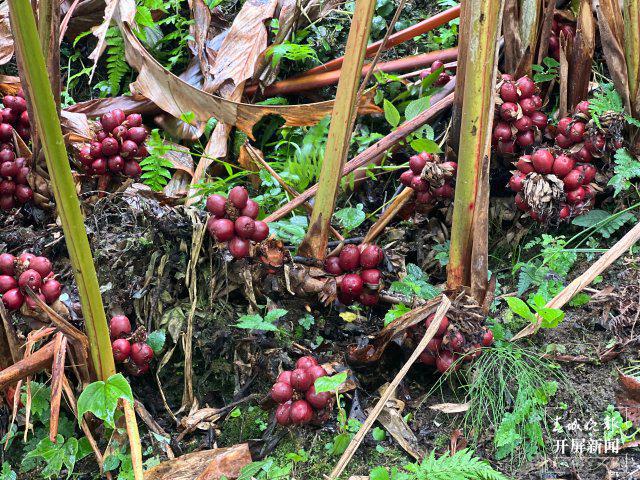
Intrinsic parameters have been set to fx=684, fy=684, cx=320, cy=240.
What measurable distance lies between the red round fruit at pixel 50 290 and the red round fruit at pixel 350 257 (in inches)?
32.2

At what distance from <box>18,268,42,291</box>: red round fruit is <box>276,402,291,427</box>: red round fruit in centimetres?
74

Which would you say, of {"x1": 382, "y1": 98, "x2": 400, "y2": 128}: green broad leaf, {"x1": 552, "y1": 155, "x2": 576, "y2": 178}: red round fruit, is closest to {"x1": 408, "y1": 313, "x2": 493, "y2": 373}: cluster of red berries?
{"x1": 552, "y1": 155, "x2": 576, "y2": 178}: red round fruit

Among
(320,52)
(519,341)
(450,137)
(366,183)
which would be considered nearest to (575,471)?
(519,341)

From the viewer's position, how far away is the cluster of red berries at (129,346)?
6.17 ft

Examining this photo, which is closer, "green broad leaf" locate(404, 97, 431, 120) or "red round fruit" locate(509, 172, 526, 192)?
"red round fruit" locate(509, 172, 526, 192)

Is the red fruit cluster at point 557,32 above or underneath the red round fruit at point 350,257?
above

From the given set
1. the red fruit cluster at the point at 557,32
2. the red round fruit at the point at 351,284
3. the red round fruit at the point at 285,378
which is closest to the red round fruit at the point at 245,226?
the red round fruit at the point at 351,284

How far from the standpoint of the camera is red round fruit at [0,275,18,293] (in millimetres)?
1814

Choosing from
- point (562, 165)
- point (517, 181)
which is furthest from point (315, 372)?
point (562, 165)

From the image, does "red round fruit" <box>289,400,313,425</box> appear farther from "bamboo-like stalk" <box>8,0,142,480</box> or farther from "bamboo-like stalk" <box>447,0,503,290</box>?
"bamboo-like stalk" <box>447,0,503,290</box>

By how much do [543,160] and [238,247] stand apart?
3.19 ft

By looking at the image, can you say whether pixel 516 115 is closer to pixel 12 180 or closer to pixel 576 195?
pixel 576 195

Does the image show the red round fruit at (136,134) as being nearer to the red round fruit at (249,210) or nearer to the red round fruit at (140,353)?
the red round fruit at (249,210)

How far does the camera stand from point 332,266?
2096 mm
